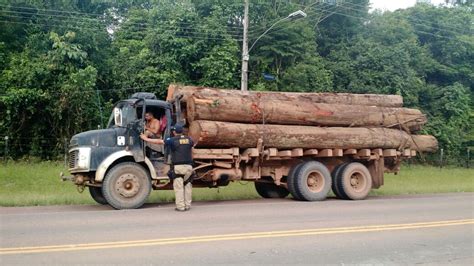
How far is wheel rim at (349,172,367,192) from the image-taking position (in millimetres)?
14945

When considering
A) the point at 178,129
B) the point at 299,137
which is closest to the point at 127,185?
the point at 178,129

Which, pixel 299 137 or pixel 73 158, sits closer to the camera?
pixel 73 158

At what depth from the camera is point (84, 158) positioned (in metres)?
11.2

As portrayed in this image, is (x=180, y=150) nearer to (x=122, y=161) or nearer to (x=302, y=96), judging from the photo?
(x=122, y=161)

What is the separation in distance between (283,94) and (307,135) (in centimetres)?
145

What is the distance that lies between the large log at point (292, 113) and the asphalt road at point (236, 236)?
104 inches

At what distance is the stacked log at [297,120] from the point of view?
12.8 m

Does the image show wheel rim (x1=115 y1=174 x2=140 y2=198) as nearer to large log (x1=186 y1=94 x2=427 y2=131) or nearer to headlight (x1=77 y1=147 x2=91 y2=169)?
headlight (x1=77 y1=147 x2=91 y2=169)

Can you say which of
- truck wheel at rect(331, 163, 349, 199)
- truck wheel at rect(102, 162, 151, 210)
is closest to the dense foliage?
truck wheel at rect(102, 162, 151, 210)

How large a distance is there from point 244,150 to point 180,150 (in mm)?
2524

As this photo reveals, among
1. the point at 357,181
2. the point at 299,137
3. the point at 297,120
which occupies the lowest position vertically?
the point at 357,181

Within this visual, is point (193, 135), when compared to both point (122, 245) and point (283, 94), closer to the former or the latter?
point (283, 94)

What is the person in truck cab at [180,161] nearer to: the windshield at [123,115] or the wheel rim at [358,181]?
the windshield at [123,115]

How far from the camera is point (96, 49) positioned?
2639 cm
